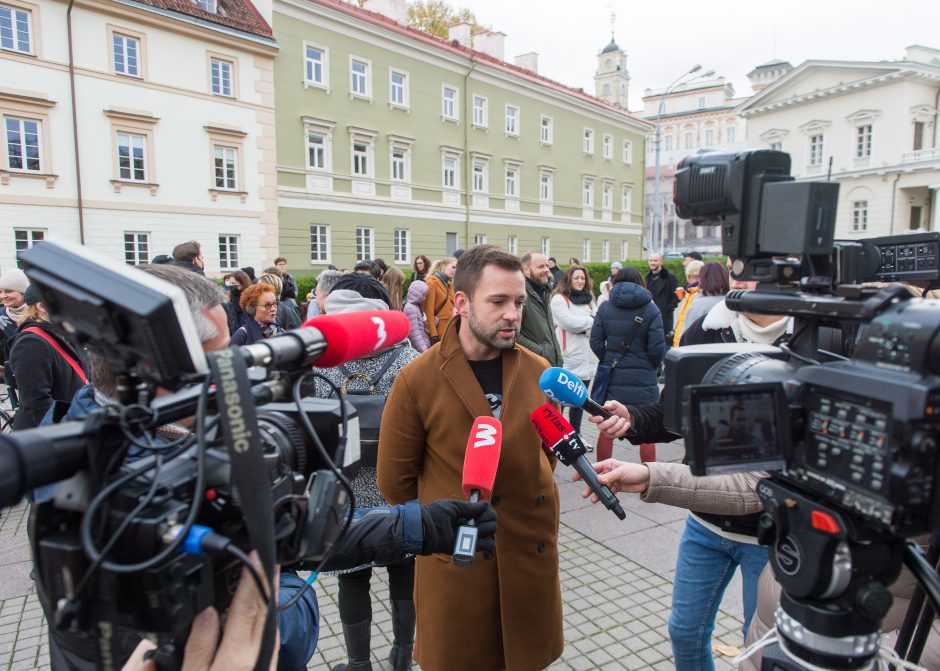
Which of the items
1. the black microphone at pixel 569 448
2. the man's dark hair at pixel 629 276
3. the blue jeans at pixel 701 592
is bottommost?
the blue jeans at pixel 701 592

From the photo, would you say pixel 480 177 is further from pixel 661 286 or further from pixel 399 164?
→ pixel 661 286

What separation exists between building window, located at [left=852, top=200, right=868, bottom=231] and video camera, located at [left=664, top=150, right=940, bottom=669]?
47.3 m

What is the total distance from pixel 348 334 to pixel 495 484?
54.2 inches

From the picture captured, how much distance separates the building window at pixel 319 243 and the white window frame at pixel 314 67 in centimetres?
565

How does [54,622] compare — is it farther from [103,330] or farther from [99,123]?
[99,123]

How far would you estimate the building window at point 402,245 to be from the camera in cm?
2872

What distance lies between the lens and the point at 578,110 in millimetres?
37438

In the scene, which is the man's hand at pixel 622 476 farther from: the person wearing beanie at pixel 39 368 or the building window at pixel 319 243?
the building window at pixel 319 243

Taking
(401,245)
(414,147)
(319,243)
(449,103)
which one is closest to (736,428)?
(319,243)

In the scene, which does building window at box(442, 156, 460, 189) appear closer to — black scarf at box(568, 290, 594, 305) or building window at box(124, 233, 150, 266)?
building window at box(124, 233, 150, 266)

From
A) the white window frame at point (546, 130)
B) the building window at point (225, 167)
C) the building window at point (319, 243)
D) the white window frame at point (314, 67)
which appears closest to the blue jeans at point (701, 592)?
the building window at point (225, 167)

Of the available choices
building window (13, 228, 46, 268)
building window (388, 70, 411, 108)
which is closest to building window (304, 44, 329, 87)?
building window (388, 70, 411, 108)

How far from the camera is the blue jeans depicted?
2.65 metres

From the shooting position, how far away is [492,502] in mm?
2568
